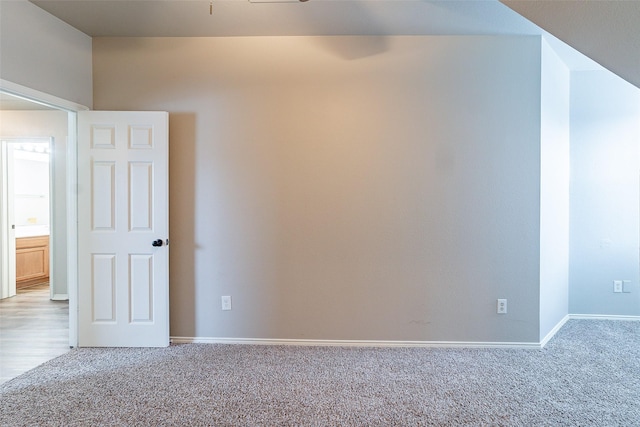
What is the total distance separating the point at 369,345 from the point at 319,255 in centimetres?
91

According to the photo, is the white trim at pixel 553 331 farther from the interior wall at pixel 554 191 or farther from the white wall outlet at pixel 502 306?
the white wall outlet at pixel 502 306

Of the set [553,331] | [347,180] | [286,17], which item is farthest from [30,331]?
→ [553,331]

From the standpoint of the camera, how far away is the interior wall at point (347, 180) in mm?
2660

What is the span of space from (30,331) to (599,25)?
499cm

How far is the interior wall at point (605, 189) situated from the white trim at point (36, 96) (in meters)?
4.90

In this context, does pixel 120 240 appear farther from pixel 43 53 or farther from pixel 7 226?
pixel 7 226

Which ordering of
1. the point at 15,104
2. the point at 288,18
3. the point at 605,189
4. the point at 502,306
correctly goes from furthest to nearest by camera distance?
the point at 15,104, the point at 605,189, the point at 502,306, the point at 288,18

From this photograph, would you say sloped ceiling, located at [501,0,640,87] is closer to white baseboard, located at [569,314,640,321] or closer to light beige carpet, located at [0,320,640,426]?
light beige carpet, located at [0,320,640,426]

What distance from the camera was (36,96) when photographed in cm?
233

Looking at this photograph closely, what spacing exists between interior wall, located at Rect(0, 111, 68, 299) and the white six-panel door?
2.10m

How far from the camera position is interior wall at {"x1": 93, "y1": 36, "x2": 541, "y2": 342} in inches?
105

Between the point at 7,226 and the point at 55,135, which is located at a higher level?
the point at 55,135

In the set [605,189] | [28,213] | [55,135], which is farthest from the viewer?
[28,213]

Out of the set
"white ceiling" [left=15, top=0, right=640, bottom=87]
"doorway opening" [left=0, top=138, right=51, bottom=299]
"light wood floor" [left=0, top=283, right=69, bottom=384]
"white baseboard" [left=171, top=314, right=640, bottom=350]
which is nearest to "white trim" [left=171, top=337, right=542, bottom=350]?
"white baseboard" [left=171, top=314, right=640, bottom=350]
